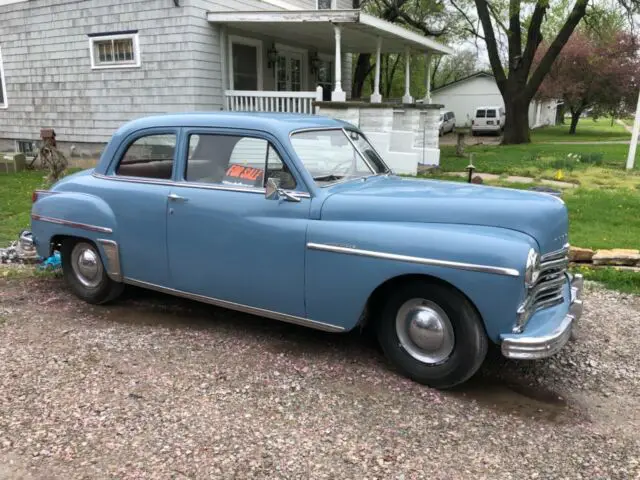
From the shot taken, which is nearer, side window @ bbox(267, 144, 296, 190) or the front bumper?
the front bumper

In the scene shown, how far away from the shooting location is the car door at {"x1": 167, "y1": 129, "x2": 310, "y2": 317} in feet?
13.0

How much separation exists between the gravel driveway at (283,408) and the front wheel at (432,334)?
5.6 inches

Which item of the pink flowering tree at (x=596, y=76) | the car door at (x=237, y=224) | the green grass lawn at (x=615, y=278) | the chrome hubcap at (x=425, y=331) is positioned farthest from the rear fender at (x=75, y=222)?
the pink flowering tree at (x=596, y=76)

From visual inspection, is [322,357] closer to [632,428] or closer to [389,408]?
[389,408]

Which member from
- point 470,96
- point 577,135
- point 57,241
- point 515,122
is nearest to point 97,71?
point 57,241

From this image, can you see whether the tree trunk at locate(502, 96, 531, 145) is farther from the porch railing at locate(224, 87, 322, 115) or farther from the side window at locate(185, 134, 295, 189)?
the side window at locate(185, 134, 295, 189)

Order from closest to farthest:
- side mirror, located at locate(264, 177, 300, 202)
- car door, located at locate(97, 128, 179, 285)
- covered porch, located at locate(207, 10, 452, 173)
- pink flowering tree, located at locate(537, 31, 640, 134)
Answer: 1. side mirror, located at locate(264, 177, 300, 202)
2. car door, located at locate(97, 128, 179, 285)
3. covered porch, located at locate(207, 10, 452, 173)
4. pink flowering tree, located at locate(537, 31, 640, 134)

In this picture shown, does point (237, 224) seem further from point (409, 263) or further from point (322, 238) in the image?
point (409, 263)

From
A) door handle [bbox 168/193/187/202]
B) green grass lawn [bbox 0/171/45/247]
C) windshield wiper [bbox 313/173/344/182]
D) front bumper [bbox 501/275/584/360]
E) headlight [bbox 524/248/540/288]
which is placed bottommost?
green grass lawn [bbox 0/171/45/247]

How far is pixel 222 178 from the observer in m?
4.34

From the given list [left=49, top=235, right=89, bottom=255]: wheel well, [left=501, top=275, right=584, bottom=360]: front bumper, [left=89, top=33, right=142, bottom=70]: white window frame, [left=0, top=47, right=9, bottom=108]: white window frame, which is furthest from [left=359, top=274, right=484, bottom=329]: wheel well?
[left=0, top=47, right=9, bottom=108]: white window frame

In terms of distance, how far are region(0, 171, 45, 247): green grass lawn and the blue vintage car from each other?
3.15 metres

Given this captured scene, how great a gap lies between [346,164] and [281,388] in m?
1.78

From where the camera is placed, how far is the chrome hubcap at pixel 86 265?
5090 millimetres
